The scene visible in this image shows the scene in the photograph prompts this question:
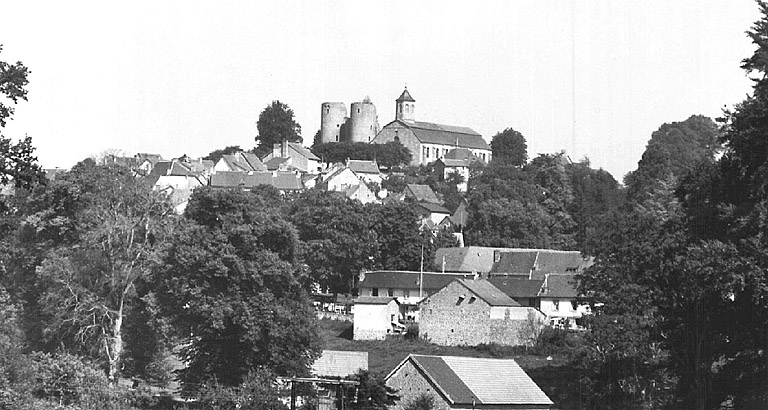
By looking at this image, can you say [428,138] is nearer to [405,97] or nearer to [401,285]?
[405,97]

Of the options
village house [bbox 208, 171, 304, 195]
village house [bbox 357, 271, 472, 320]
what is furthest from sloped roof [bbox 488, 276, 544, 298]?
village house [bbox 208, 171, 304, 195]

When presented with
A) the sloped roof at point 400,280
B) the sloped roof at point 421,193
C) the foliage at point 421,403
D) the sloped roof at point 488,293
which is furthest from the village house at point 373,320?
the sloped roof at point 421,193

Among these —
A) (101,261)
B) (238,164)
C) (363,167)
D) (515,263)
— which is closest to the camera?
(101,261)

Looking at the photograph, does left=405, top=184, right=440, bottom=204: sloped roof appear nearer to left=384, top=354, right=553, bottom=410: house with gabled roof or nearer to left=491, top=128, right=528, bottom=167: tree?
left=491, top=128, right=528, bottom=167: tree

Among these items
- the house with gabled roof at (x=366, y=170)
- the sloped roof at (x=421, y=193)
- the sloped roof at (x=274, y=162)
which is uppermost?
the sloped roof at (x=274, y=162)

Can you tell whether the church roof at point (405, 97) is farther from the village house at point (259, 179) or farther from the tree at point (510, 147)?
the village house at point (259, 179)

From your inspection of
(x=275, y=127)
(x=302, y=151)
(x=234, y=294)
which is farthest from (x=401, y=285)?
(x=275, y=127)
